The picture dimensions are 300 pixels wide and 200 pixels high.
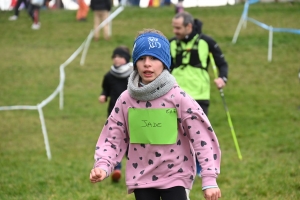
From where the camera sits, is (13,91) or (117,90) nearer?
(117,90)

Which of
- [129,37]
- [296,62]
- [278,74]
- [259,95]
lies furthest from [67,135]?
[129,37]

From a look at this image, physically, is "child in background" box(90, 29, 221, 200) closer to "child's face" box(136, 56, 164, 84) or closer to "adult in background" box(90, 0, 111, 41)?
"child's face" box(136, 56, 164, 84)

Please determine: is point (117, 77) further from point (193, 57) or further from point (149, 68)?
point (149, 68)

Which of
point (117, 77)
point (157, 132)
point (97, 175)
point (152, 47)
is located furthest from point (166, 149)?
point (117, 77)

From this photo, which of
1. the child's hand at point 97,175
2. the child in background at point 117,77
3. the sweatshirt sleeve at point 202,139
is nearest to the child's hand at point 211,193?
the sweatshirt sleeve at point 202,139

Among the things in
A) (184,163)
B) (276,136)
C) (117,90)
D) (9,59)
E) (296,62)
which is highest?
(184,163)

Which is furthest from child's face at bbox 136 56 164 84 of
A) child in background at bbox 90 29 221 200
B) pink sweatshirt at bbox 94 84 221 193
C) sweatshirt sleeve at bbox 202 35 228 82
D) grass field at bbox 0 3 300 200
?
sweatshirt sleeve at bbox 202 35 228 82

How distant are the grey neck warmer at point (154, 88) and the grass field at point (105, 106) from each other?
301cm

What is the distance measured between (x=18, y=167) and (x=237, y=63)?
10673 millimetres

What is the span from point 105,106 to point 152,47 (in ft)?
34.8

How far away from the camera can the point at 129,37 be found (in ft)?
72.5

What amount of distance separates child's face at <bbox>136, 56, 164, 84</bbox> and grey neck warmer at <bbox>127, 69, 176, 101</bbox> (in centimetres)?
5

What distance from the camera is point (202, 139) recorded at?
4.10 metres

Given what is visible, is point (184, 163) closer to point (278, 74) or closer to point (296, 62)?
point (278, 74)
